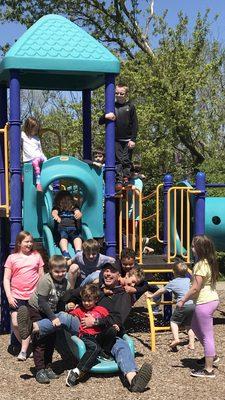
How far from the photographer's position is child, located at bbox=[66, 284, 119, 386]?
5.90 meters

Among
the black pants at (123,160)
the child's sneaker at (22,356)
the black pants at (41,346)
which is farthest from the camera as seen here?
the black pants at (123,160)

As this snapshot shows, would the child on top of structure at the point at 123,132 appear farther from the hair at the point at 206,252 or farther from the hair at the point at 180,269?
the hair at the point at 206,252

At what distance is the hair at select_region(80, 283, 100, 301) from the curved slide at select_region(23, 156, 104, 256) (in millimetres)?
1386


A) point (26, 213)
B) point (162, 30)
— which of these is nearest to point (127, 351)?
point (26, 213)

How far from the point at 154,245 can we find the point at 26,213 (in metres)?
8.71

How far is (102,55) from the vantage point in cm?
767

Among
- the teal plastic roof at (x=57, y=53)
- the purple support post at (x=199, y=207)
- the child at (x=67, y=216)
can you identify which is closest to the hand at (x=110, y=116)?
the teal plastic roof at (x=57, y=53)

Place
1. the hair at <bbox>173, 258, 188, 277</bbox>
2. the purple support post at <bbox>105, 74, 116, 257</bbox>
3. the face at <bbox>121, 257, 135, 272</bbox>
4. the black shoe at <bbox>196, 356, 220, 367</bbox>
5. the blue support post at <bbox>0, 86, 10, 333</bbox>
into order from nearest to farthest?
the black shoe at <bbox>196, 356, 220, 367</bbox>, the face at <bbox>121, 257, 135, 272</bbox>, the hair at <bbox>173, 258, 188, 277</bbox>, the purple support post at <bbox>105, 74, 116, 257</bbox>, the blue support post at <bbox>0, 86, 10, 333</bbox>

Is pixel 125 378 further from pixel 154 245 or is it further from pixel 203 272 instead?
pixel 154 245

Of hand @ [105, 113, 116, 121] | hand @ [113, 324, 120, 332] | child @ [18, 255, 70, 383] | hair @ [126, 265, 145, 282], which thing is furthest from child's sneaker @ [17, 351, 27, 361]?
hand @ [105, 113, 116, 121]

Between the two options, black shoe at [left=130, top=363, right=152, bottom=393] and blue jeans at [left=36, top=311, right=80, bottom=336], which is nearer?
black shoe at [left=130, top=363, right=152, bottom=393]

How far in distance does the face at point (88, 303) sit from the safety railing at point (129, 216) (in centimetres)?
182

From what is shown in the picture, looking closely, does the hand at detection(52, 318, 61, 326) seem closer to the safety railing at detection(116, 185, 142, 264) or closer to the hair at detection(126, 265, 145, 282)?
the hair at detection(126, 265, 145, 282)

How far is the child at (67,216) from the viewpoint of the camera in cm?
755
